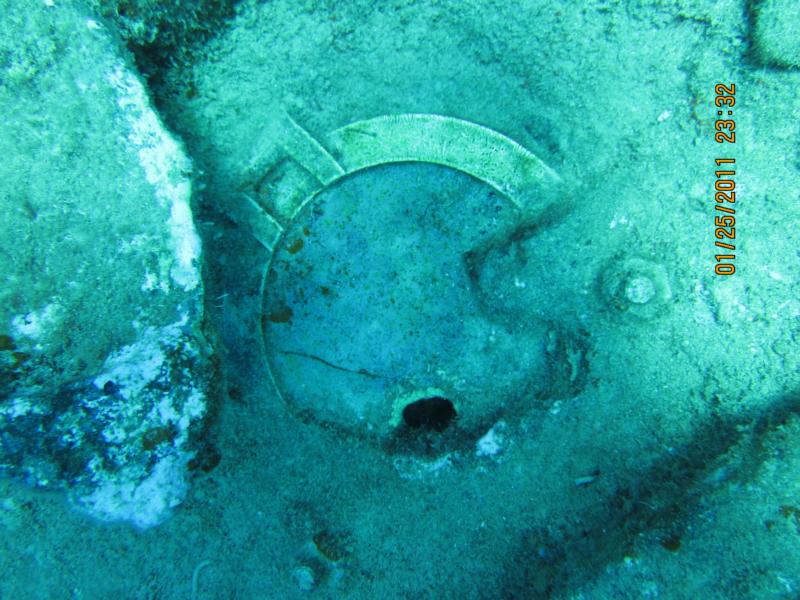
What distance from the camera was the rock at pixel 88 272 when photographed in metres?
1.73

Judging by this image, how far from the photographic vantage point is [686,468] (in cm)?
201

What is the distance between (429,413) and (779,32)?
91.7 inches

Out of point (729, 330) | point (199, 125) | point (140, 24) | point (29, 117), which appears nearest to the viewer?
point (29, 117)

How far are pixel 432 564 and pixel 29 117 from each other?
245 cm

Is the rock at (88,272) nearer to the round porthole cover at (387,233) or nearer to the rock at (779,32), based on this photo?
the round porthole cover at (387,233)

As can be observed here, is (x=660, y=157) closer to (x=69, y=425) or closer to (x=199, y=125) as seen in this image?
(x=199, y=125)

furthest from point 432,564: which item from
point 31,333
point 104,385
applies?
point 31,333
